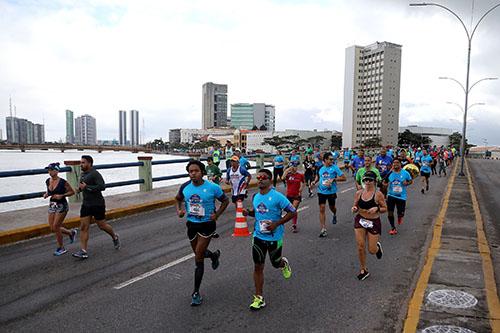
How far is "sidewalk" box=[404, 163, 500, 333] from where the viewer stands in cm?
425

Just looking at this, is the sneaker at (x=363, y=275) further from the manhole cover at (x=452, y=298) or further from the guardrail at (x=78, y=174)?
the guardrail at (x=78, y=174)

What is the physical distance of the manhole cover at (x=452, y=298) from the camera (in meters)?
4.71

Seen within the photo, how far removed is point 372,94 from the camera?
142500 mm

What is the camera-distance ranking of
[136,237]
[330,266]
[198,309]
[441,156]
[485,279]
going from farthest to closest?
[441,156]
[136,237]
[330,266]
[485,279]
[198,309]

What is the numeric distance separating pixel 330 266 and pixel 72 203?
8.21 meters

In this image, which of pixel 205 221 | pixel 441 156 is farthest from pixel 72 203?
pixel 441 156

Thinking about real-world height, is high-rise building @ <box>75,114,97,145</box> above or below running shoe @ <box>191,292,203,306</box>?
above

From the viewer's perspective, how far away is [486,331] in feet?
13.4

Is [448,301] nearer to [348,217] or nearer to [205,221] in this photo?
[205,221]

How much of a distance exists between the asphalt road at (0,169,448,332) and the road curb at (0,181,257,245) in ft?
1.18

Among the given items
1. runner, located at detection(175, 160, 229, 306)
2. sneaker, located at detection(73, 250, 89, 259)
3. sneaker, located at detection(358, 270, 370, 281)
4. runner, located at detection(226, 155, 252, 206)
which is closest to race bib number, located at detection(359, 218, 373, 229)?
sneaker, located at detection(358, 270, 370, 281)

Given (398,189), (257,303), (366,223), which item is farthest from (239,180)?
(257,303)

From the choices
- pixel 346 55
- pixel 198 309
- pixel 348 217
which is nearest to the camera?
pixel 198 309

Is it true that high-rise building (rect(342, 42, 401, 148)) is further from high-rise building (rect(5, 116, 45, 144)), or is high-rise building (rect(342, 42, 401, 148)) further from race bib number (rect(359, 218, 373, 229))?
race bib number (rect(359, 218, 373, 229))
